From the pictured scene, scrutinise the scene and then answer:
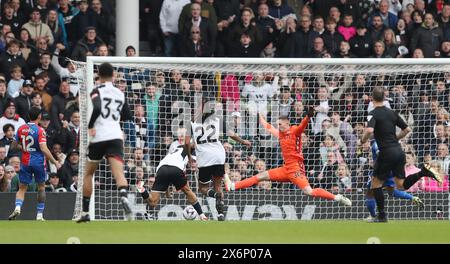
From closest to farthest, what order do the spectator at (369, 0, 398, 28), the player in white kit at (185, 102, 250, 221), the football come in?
the player in white kit at (185, 102, 250, 221) → the football → the spectator at (369, 0, 398, 28)

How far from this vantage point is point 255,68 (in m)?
22.6

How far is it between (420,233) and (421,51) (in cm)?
1092

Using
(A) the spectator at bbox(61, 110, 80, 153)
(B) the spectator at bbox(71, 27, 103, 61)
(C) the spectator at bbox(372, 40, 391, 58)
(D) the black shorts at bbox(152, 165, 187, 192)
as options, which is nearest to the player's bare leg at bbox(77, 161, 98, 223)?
(D) the black shorts at bbox(152, 165, 187, 192)

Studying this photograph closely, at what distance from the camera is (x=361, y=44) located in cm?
2697

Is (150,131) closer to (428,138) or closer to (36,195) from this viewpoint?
(36,195)

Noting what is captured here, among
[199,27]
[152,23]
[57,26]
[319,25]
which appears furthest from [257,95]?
[152,23]

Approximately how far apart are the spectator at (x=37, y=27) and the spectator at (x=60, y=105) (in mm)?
1426

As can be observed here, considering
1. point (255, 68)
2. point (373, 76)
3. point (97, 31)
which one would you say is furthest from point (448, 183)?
point (97, 31)

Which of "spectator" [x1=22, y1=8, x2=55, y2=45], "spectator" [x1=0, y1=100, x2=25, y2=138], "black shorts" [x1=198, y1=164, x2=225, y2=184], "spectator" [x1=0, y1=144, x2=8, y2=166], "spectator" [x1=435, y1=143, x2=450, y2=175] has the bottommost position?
"black shorts" [x1=198, y1=164, x2=225, y2=184]

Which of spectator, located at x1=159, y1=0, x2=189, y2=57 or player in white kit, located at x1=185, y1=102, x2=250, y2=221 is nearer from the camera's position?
player in white kit, located at x1=185, y1=102, x2=250, y2=221

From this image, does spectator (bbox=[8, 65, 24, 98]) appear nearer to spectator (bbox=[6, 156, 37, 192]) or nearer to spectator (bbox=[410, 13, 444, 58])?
spectator (bbox=[6, 156, 37, 192])

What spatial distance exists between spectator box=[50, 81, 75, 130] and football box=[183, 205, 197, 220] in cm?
337

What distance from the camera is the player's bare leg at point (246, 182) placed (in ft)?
70.8

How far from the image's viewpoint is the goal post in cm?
2250
